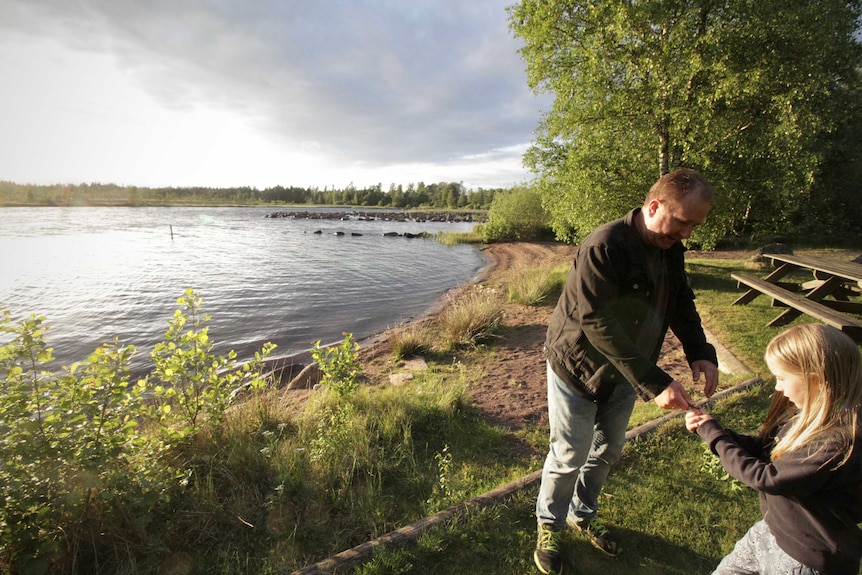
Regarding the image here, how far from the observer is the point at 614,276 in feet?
7.30

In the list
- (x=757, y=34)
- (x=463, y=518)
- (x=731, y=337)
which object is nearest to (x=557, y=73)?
(x=757, y=34)

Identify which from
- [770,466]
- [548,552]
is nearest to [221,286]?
[548,552]

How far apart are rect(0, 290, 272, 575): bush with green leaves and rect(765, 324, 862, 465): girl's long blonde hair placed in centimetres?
374

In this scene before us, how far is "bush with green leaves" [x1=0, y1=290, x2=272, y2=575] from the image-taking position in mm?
2396

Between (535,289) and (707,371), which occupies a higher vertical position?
(707,371)

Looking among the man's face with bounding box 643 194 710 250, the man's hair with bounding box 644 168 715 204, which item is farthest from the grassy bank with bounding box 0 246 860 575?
the man's hair with bounding box 644 168 715 204

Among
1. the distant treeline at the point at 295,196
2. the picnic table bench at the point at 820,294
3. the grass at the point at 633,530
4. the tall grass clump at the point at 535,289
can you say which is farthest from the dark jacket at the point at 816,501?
the distant treeline at the point at 295,196

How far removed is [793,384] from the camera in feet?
6.20

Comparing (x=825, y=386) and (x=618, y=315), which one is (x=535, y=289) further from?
(x=825, y=386)

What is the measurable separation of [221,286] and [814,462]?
1895 cm


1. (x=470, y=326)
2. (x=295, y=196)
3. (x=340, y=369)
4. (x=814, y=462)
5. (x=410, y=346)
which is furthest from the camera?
(x=295, y=196)

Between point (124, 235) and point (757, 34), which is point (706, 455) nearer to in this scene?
point (757, 34)

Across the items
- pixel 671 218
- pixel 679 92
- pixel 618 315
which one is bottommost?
pixel 618 315

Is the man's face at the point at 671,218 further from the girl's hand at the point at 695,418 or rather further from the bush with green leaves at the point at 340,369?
the bush with green leaves at the point at 340,369
